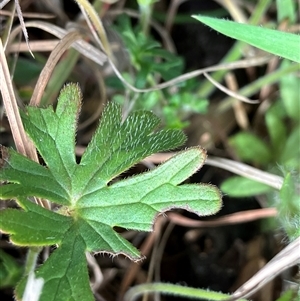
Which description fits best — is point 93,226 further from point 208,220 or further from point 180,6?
point 180,6

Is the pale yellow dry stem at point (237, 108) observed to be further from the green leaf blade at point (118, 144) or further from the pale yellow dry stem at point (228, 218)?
the green leaf blade at point (118, 144)

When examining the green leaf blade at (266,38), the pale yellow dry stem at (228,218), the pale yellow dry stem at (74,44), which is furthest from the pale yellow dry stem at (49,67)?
the pale yellow dry stem at (228,218)

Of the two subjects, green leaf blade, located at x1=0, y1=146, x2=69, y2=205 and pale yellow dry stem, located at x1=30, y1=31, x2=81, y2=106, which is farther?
pale yellow dry stem, located at x1=30, y1=31, x2=81, y2=106

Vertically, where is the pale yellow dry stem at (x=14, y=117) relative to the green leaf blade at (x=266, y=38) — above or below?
below

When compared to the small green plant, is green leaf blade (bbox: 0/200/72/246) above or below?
below

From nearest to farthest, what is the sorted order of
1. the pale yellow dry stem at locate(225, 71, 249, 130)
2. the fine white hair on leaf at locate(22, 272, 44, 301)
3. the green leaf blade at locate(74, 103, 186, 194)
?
the fine white hair on leaf at locate(22, 272, 44, 301)
the green leaf blade at locate(74, 103, 186, 194)
the pale yellow dry stem at locate(225, 71, 249, 130)

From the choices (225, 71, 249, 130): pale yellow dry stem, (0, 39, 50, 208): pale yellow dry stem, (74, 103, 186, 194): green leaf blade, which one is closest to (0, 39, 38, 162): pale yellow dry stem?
(0, 39, 50, 208): pale yellow dry stem

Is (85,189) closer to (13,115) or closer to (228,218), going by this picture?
(13,115)

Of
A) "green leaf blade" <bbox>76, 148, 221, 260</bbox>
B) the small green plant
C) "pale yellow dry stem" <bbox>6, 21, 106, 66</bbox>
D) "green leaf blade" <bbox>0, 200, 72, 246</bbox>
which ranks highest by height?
the small green plant

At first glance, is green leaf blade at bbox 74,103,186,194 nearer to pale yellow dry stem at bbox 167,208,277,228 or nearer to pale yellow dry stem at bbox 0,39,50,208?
pale yellow dry stem at bbox 0,39,50,208

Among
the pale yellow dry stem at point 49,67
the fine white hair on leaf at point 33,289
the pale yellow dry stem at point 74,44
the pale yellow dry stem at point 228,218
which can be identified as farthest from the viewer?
the pale yellow dry stem at point 228,218
